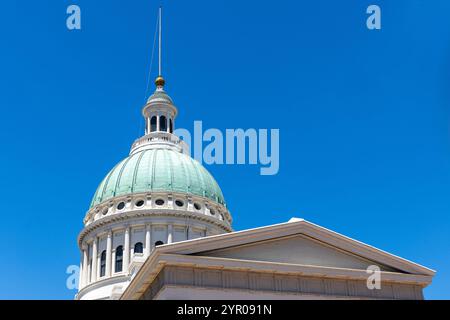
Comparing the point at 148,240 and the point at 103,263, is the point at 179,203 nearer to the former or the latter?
the point at 148,240

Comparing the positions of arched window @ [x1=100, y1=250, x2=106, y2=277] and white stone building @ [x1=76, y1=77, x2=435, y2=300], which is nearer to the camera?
white stone building @ [x1=76, y1=77, x2=435, y2=300]

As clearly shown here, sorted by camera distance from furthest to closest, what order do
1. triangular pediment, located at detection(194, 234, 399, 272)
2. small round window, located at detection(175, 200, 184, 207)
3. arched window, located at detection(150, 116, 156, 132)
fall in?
arched window, located at detection(150, 116, 156, 132) → small round window, located at detection(175, 200, 184, 207) → triangular pediment, located at detection(194, 234, 399, 272)

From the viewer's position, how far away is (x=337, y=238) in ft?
136

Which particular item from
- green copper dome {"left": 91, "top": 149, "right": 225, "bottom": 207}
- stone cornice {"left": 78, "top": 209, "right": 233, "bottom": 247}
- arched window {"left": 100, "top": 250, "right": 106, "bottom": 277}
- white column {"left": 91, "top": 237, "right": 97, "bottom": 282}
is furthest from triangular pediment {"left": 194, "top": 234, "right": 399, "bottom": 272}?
white column {"left": 91, "top": 237, "right": 97, "bottom": 282}

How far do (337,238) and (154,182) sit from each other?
33266 millimetres

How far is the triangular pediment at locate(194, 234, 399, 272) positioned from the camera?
39656 mm

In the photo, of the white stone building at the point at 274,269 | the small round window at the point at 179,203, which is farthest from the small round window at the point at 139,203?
the white stone building at the point at 274,269

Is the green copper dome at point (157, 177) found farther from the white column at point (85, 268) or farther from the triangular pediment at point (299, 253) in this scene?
the triangular pediment at point (299, 253)

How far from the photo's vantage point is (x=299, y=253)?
134 feet

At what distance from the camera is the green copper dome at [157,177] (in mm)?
72188

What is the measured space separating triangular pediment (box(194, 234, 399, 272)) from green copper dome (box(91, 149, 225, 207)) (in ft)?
104

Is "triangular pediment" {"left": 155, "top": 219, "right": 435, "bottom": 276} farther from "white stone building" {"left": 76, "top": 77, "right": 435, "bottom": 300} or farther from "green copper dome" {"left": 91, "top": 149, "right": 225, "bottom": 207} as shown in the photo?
"green copper dome" {"left": 91, "top": 149, "right": 225, "bottom": 207}
